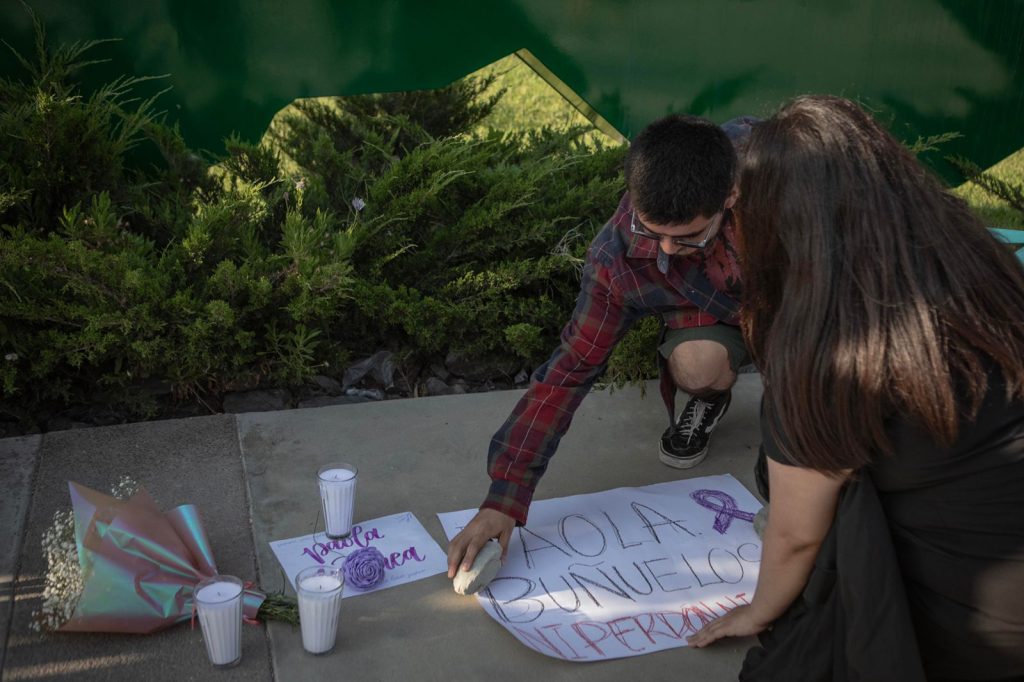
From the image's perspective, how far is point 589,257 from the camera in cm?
266

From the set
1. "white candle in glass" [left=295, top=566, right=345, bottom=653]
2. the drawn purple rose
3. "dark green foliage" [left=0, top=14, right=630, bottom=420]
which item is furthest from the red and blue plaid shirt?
"dark green foliage" [left=0, top=14, right=630, bottom=420]

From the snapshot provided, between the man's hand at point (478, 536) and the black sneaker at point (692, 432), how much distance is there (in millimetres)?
819

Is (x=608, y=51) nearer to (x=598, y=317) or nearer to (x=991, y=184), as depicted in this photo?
(x=991, y=184)

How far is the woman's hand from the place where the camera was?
2012 millimetres

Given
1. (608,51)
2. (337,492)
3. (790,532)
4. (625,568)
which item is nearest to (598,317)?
(625,568)

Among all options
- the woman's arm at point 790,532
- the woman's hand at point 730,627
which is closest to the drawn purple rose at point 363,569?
the woman's hand at point 730,627

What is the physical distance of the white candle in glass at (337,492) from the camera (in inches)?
94.8

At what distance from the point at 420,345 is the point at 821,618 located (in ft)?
6.63

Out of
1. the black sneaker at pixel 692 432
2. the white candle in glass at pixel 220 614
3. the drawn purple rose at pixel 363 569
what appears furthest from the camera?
the black sneaker at pixel 692 432

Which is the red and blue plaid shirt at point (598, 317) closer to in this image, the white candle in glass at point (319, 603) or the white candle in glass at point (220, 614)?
the white candle in glass at point (319, 603)

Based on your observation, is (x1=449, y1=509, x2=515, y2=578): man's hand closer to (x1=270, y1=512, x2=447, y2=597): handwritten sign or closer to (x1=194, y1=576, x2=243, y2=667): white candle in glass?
(x1=270, y1=512, x2=447, y2=597): handwritten sign

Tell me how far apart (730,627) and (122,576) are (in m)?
1.26

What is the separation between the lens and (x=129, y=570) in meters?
2.09

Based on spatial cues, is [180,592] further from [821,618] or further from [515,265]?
[515,265]
